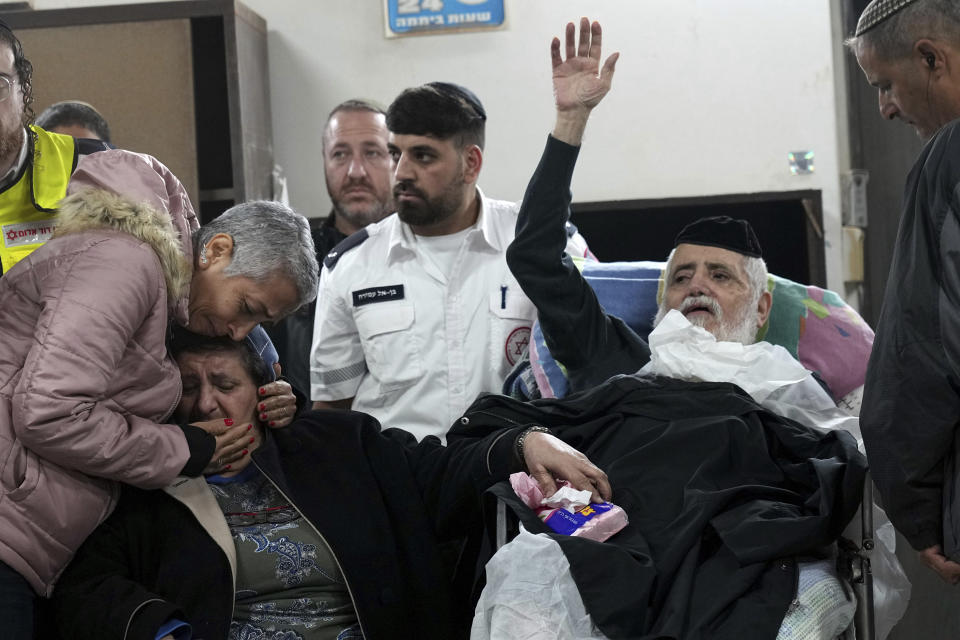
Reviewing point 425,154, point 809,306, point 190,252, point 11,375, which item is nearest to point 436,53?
point 425,154

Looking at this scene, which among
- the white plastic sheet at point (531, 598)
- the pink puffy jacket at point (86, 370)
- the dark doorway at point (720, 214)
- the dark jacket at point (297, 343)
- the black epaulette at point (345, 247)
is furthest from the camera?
the dark doorway at point (720, 214)

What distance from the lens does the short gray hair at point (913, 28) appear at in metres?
1.84

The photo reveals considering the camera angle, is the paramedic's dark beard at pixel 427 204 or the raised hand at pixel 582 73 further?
the paramedic's dark beard at pixel 427 204

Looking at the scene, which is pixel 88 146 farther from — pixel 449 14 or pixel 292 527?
pixel 449 14

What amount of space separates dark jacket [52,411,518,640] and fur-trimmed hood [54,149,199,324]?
0.40 metres

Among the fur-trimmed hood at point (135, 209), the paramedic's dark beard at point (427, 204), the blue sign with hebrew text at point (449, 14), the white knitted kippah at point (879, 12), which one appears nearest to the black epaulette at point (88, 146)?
the fur-trimmed hood at point (135, 209)

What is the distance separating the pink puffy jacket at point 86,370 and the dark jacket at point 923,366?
46.6 inches

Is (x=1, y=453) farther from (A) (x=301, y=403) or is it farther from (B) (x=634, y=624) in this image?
(B) (x=634, y=624)

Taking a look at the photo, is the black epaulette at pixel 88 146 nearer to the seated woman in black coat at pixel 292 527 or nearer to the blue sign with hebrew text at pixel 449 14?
the seated woman in black coat at pixel 292 527

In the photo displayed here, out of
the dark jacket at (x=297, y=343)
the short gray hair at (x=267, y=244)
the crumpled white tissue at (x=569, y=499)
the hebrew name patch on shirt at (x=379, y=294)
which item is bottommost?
→ the crumpled white tissue at (x=569, y=499)

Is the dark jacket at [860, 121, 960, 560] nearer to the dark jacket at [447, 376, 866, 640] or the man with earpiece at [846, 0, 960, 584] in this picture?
the man with earpiece at [846, 0, 960, 584]

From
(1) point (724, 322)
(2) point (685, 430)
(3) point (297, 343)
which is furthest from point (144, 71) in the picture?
(2) point (685, 430)

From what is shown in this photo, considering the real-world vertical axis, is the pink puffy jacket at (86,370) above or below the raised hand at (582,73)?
below

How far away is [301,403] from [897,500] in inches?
48.3
